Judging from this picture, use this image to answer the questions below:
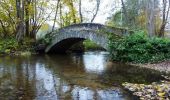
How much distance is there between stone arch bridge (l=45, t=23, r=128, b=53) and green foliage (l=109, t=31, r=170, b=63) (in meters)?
1.38

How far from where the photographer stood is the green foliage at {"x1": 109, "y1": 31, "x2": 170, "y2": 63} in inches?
790

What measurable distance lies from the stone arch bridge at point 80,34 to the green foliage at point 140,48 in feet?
4.54

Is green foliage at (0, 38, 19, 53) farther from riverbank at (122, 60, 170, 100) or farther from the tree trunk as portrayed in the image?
riverbank at (122, 60, 170, 100)

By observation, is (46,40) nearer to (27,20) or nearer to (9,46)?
(9,46)

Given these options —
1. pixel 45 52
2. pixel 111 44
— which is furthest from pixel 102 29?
pixel 45 52

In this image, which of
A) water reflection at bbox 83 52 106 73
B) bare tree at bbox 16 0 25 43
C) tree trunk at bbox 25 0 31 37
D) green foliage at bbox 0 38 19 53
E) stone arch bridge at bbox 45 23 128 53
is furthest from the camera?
tree trunk at bbox 25 0 31 37

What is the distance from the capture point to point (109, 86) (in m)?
12.2

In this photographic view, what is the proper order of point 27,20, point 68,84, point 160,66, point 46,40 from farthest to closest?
point 27,20
point 46,40
point 160,66
point 68,84

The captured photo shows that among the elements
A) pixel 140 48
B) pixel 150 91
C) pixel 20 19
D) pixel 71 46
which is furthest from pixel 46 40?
pixel 150 91

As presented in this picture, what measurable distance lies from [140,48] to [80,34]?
6.46m

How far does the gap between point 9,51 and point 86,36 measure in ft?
23.6

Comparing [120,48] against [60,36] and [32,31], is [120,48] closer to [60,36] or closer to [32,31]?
[60,36]

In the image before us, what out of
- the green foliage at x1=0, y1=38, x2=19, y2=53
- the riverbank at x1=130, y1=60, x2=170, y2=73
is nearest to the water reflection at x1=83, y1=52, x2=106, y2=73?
the riverbank at x1=130, y1=60, x2=170, y2=73

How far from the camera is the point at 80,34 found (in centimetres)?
2539
